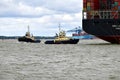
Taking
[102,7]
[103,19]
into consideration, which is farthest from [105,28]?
[102,7]

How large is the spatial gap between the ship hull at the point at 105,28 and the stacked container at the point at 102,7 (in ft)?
6.49

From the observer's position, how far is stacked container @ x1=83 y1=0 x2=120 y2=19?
3364 inches

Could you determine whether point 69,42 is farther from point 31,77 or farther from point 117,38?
point 31,77

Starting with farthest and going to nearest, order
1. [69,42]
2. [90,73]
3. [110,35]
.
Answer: [69,42] → [110,35] → [90,73]

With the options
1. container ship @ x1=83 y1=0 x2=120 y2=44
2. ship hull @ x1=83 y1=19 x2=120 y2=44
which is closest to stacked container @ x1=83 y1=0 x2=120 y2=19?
container ship @ x1=83 y1=0 x2=120 y2=44

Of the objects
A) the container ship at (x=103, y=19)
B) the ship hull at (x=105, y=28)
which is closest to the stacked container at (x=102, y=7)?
the container ship at (x=103, y=19)

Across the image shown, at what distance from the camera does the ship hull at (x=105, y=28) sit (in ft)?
271

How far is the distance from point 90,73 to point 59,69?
11.7 ft

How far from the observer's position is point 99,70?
112 ft

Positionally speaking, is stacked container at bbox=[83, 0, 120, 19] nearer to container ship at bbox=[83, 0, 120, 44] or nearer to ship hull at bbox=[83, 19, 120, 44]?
container ship at bbox=[83, 0, 120, 44]

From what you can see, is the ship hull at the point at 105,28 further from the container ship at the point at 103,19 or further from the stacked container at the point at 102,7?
the stacked container at the point at 102,7

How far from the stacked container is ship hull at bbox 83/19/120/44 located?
198 cm

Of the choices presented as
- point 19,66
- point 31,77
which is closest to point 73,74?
point 31,77

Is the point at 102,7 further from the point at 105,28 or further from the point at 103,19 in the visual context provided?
the point at 105,28
